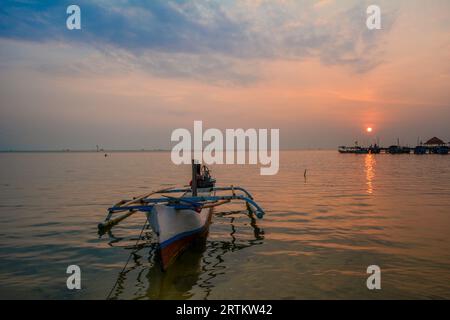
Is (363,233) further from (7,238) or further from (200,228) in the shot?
(7,238)

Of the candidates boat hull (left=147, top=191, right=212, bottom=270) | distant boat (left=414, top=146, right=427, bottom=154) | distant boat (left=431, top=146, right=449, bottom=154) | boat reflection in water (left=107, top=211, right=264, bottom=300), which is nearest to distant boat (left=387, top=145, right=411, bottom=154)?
distant boat (left=414, top=146, right=427, bottom=154)

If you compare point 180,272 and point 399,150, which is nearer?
point 180,272

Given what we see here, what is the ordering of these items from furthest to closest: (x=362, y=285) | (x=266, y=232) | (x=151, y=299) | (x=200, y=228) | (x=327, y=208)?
1. (x=327, y=208)
2. (x=266, y=232)
3. (x=200, y=228)
4. (x=362, y=285)
5. (x=151, y=299)

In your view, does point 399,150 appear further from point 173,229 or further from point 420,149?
point 173,229

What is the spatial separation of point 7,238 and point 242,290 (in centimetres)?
1127

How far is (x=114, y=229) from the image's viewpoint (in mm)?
15461

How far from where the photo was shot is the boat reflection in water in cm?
846

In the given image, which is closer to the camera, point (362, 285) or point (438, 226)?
point (362, 285)

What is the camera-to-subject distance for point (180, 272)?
9914 mm

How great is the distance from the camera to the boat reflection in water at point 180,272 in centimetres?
846

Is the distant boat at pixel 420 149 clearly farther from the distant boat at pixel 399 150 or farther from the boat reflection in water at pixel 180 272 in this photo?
the boat reflection in water at pixel 180 272

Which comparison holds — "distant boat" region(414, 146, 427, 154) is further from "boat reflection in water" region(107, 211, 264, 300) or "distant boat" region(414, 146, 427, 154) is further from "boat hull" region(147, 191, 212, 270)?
"boat hull" region(147, 191, 212, 270)

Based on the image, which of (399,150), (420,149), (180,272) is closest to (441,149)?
(420,149)

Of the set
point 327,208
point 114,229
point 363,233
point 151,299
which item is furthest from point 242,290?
point 327,208
